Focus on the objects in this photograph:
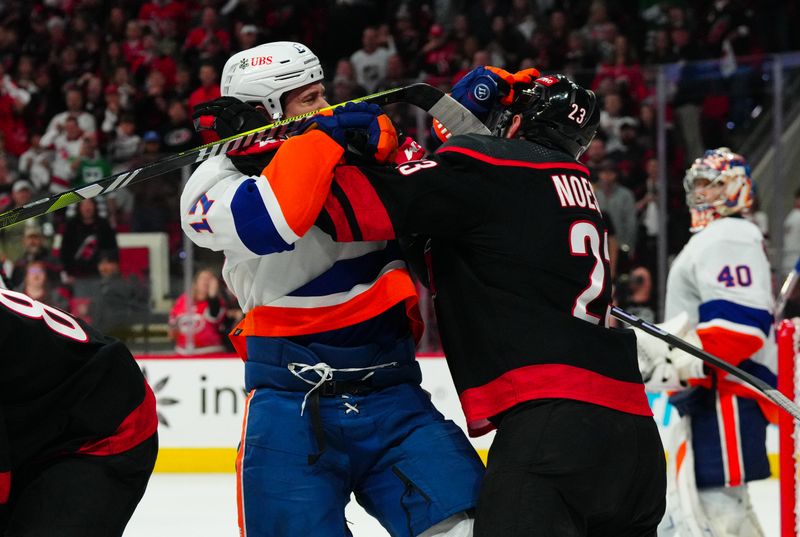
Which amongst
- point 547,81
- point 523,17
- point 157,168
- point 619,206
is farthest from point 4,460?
point 523,17

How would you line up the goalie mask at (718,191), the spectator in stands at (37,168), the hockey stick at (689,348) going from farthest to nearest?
the spectator in stands at (37,168)
the goalie mask at (718,191)
the hockey stick at (689,348)

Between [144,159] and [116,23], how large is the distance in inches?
141

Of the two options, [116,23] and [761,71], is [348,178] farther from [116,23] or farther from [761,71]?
[116,23]

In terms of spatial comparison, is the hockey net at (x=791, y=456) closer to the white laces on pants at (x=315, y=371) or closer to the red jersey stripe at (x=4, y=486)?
the white laces on pants at (x=315, y=371)

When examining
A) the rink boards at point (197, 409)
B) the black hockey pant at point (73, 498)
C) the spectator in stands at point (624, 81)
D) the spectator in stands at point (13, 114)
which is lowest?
the rink boards at point (197, 409)

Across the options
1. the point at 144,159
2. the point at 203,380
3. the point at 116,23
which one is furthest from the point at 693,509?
the point at 116,23

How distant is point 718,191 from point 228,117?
2185 millimetres

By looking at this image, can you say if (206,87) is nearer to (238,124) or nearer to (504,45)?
(504,45)

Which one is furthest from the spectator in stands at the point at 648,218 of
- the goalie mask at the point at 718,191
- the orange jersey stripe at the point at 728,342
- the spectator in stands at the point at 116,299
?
the spectator in stands at the point at 116,299

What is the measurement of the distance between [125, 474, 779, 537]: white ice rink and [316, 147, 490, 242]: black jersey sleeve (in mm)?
2678

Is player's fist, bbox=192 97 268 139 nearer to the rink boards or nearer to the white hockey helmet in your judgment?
the white hockey helmet

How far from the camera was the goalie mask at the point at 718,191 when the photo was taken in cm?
410

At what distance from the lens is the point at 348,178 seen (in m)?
2.25

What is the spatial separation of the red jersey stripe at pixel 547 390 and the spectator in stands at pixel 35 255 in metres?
4.71
